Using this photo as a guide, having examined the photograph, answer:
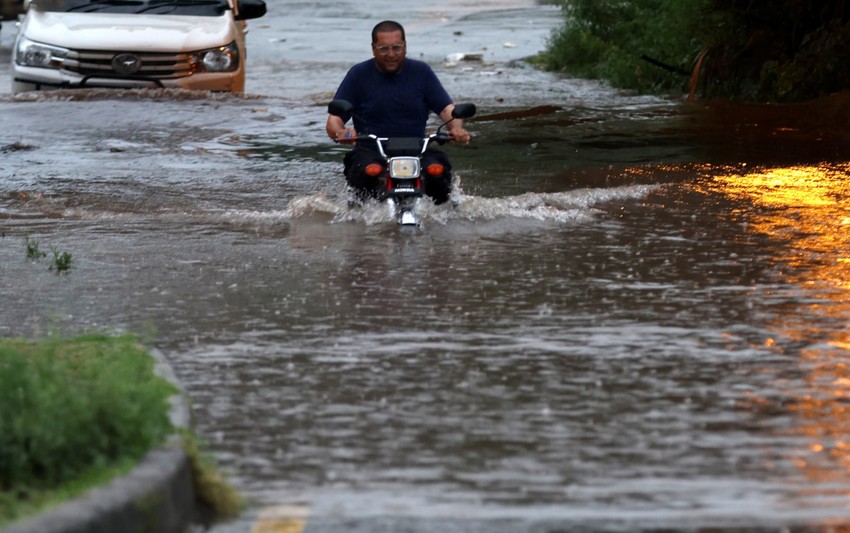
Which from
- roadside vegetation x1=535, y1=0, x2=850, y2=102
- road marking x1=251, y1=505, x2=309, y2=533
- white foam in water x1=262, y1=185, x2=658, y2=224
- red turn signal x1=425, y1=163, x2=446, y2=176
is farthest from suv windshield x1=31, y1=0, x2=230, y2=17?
road marking x1=251, y1=505, x2=309, y2=533

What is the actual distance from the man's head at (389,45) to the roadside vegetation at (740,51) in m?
9.17

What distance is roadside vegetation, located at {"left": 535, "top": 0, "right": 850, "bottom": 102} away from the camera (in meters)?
19.6

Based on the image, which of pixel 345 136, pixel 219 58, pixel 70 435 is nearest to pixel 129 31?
pixel 219 58

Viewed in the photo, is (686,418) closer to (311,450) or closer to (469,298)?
(311,450)

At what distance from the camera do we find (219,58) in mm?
18328

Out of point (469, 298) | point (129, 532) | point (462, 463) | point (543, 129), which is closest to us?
point (129, 532)

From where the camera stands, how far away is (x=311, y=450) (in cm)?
592

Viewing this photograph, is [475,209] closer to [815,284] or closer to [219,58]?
[815,284]

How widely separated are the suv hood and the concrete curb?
1287 cm

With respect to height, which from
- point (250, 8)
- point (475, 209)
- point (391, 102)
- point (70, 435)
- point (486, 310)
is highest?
point (250, 8)

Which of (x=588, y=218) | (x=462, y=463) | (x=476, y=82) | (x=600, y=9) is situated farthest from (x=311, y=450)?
(x=600, y=9)

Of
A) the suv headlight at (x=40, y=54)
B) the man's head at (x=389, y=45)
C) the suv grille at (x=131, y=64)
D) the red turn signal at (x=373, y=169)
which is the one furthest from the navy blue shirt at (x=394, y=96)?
the suv headlight at (x=40, y=54)

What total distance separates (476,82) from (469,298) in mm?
15344

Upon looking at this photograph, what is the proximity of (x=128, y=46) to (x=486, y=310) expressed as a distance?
408 inches
